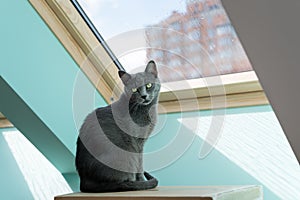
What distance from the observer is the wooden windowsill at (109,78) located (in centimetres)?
179

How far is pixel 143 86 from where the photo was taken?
1.44 meters

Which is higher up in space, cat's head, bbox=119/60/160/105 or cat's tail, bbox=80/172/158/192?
cat's head, bbox=119/60/160/105

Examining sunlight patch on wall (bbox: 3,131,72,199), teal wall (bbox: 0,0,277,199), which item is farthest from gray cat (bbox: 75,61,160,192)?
sunlight patch on wall (bbox: 3,131,72,199)

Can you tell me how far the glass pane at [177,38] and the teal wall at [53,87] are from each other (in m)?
0.21

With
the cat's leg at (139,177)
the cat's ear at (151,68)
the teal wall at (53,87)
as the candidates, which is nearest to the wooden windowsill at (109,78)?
the teal wall at (53,87)

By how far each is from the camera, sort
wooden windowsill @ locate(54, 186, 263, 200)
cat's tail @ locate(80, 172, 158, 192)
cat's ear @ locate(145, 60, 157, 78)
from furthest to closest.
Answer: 1. cat's ear @ locate(145, 60, 157, 78)
2. cat's tail @ locate(80, 172, 158, 192)
3. wooden windowsill @ locate(54, 186, 263, 200)

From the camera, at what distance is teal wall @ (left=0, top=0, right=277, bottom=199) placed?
1.71m

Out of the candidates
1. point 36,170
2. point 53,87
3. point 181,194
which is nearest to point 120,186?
point 181,194

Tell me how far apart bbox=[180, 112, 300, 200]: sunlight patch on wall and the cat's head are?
385mm

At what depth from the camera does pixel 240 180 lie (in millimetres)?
1807

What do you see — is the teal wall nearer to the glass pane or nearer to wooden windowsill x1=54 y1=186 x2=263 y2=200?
the glass pane

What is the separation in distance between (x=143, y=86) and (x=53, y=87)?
1.90 feet

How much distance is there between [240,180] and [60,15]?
41.9 inches

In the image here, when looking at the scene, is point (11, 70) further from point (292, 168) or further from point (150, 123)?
point (292, 168)
